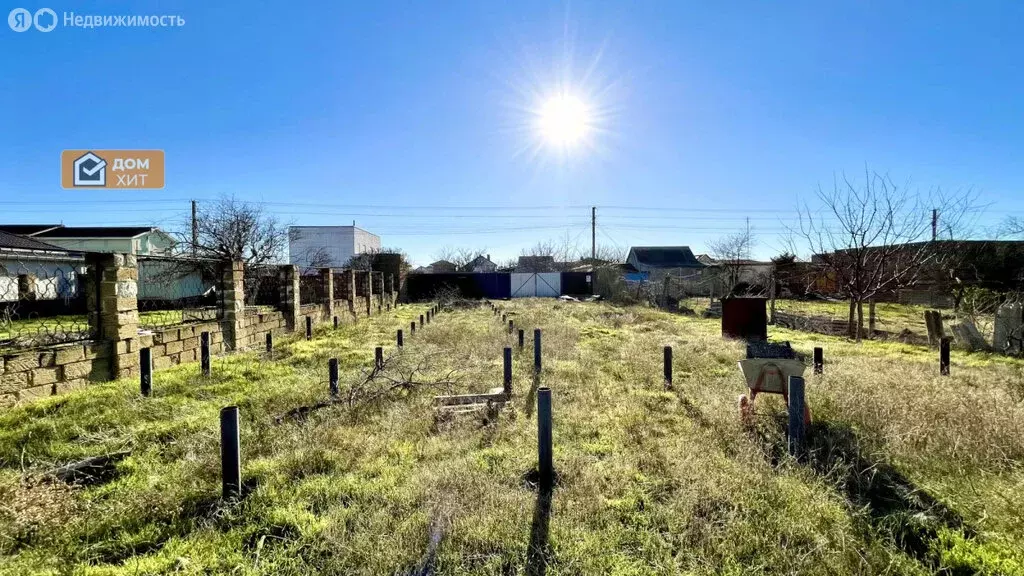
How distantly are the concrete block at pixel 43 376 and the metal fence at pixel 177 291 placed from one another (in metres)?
1.87

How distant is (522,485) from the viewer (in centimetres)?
315

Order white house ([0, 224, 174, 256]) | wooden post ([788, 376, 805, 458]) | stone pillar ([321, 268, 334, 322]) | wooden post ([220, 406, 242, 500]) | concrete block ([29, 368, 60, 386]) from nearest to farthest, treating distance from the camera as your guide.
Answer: wooden post ([220, 406, 242, 500])
wooden post ([788, 376, 805, 458])
concrete block ([29, 368, 60, 386])
stone pillar ([321, 268, 334, 322])
white house ([0, 224, 174, 256])

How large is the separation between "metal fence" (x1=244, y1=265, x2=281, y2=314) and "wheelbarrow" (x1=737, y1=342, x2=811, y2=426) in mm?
11302

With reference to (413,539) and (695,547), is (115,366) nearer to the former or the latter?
(413,539)

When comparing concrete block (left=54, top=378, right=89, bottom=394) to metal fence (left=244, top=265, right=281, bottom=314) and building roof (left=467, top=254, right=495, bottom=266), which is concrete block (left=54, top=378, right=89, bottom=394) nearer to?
metal fence (left=244, top=265, right=281, bottom=314)

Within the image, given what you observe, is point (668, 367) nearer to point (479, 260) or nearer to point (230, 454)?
point (230, 454)

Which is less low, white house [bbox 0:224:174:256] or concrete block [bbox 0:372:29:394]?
white house [bbox 0:224:174:256]

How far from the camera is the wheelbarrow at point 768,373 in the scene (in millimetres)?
4113

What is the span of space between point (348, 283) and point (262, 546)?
12.9m

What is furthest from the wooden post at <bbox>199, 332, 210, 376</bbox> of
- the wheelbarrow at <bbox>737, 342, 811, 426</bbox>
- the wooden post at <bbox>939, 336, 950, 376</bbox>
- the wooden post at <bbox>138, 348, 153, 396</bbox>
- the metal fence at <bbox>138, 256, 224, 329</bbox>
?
the wooden post at <bbox>939, 336, 950, 376</bbox>

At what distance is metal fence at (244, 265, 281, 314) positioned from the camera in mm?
12305

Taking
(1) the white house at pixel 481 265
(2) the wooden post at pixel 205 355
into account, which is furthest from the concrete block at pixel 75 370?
(1) the white house at pixel 481 265

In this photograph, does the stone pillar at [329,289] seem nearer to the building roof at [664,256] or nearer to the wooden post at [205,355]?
the wooden post at [205,355]

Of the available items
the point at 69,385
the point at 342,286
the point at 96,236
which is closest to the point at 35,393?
the point at 69,385
